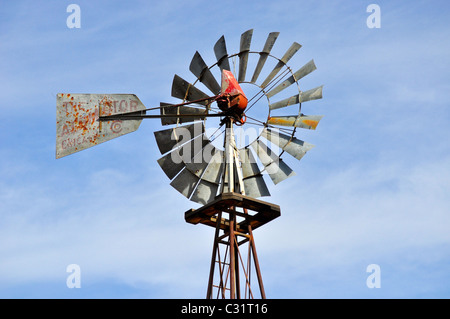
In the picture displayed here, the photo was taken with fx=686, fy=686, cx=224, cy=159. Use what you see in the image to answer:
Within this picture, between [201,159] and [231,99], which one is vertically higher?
[231,99]

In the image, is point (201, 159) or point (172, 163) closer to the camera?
point (172, 163)

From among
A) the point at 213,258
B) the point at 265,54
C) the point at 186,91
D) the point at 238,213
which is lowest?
the point at 213,258

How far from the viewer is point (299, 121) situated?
13781 mm

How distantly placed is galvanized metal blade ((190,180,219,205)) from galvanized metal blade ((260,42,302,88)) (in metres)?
2.30

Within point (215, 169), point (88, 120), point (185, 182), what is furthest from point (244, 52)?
point (88, 120)

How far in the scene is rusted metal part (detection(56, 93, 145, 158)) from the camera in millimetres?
13180

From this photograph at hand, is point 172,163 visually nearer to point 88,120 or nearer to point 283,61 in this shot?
point 88,120

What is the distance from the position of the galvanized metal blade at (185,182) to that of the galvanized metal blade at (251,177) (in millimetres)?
981

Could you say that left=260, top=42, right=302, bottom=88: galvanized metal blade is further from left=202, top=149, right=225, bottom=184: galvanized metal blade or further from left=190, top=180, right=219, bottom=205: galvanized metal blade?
left=190, top=180, right=219, bottom=205: galvanized metal blade

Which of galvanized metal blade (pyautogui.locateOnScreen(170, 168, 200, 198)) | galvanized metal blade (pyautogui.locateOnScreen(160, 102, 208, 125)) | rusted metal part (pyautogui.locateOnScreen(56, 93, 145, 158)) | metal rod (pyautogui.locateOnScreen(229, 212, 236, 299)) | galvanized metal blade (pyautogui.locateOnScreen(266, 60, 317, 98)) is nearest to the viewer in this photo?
metal rod (pyautogui.locateOnScreen(229, 212, 236, 299))

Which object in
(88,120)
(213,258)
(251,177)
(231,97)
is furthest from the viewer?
(251,177)

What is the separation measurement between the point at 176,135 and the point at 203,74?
1418mm

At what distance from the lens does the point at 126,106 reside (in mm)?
13578

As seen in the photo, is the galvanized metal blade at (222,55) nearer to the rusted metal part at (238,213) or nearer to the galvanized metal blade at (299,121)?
the galvanized metal blade at (299,121)
